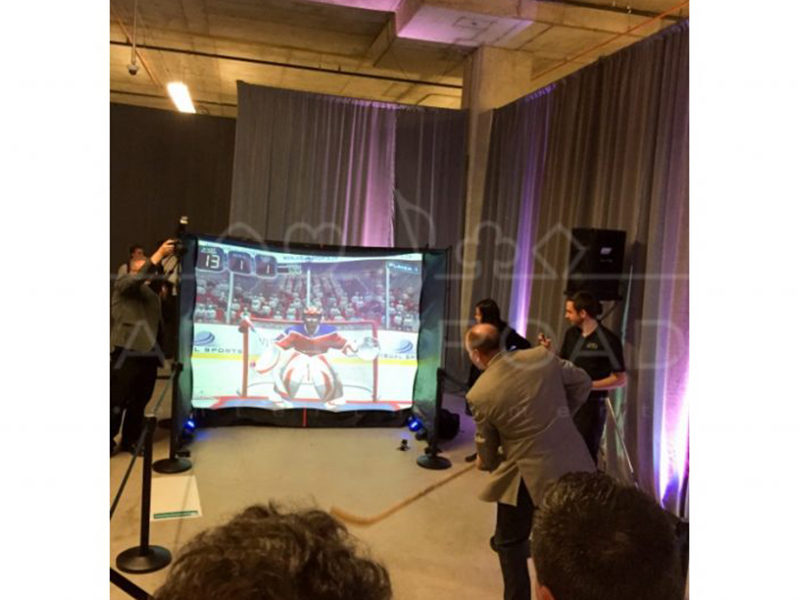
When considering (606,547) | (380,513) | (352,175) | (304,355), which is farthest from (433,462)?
(352,175)

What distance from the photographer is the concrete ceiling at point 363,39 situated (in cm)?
563

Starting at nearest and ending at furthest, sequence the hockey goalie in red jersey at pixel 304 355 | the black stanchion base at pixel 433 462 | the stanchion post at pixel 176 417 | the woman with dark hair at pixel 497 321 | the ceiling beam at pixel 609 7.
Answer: the stanchion post at pixel 176 417
the woman with dark hair at pixel 497 321
the black stanchion base at pixel 433 462
the hockey goalie in red jersey at pixel 304 355
the ceiling beam at pixel 609 7

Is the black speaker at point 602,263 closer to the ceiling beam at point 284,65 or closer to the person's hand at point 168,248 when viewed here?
the person's hand at point 168,248

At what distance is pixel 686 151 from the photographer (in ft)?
12.8

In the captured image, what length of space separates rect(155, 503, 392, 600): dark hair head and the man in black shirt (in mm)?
3151

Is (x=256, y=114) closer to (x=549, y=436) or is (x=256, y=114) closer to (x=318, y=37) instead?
(x=318, y=37)

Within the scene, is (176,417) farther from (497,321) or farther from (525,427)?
(525,427)

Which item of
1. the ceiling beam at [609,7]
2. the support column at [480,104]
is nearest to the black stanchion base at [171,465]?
the support column at [480,104]

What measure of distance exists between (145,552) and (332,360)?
2324 mm

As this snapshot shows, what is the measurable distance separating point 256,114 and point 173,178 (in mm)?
2592

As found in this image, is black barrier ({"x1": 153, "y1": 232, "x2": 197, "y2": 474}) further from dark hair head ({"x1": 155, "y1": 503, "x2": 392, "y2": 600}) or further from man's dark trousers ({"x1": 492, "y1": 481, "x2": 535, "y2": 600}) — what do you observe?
dark hair head ({"x1": 155, "y1": 503, "x2": 392, "y2": 600})

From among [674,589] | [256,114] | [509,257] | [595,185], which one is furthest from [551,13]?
[674,589]

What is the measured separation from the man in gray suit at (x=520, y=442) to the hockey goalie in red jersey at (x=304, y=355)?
2.71 m

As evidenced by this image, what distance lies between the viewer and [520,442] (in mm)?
2395
